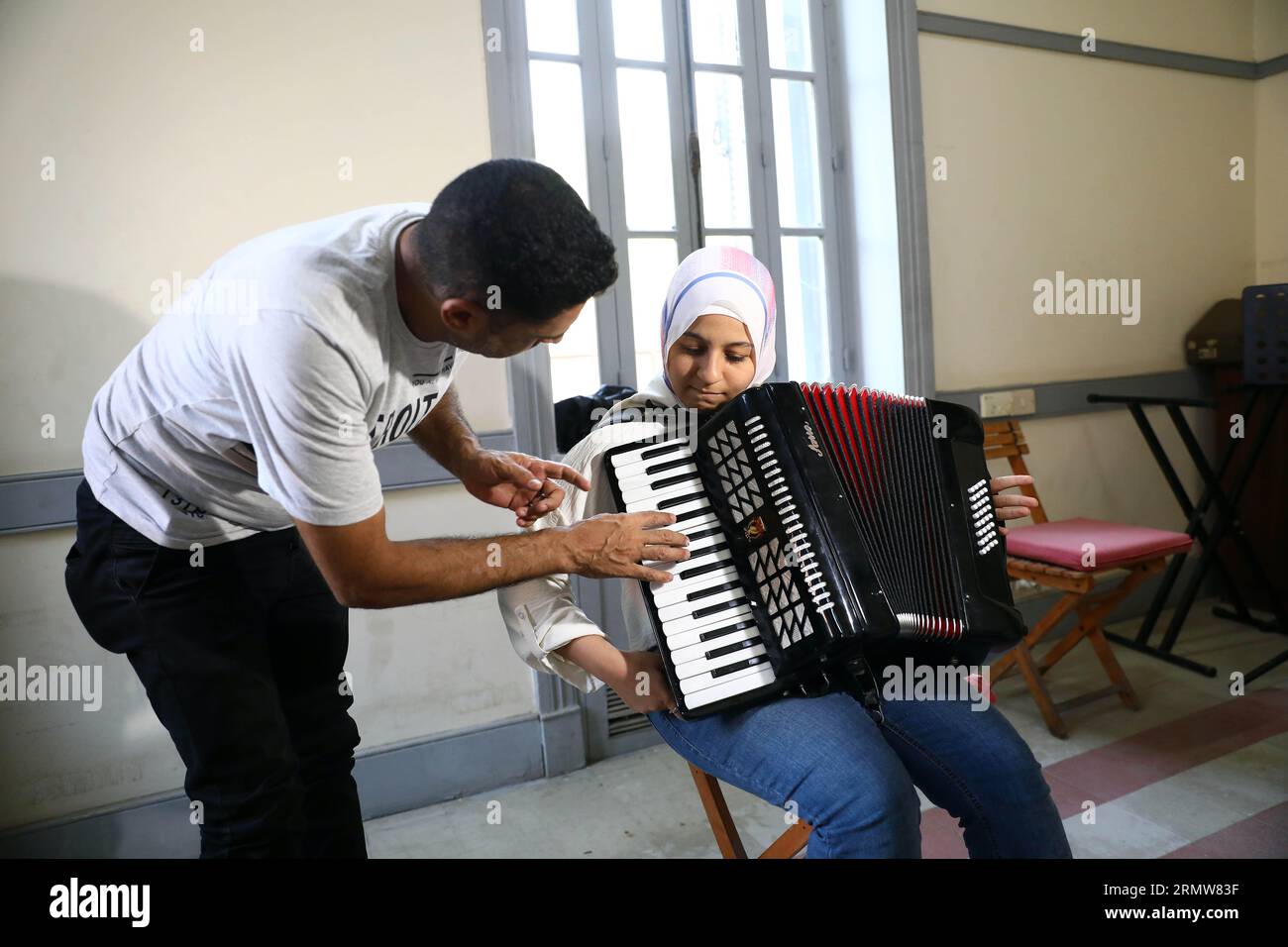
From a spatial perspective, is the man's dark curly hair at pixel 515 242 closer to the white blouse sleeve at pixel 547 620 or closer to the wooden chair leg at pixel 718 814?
the white blouse sleeve at pixel 547 620

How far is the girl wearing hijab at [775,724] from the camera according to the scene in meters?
1.27

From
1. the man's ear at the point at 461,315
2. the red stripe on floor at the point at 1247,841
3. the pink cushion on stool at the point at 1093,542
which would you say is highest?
the man's ear at the point at 461,315

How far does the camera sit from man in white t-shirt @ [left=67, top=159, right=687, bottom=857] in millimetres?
1104

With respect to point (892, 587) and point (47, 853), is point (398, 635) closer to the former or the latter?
point (47, 853)

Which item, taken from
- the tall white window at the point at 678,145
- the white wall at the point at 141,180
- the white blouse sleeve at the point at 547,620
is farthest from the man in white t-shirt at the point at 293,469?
the tall white window at the point at 678,145

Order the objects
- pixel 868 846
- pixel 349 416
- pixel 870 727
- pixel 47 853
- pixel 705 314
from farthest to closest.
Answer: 1. pixel 47 853
2. pixel 705 314
3. pixel 870 727
4. pixel 868 846
5. pixel 349 416

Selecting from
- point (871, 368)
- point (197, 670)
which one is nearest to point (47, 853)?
point (197, 670)

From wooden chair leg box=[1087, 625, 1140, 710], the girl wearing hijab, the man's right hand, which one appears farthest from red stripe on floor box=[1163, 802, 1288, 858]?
the man's right hand

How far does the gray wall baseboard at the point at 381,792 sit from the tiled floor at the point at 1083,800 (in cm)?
6

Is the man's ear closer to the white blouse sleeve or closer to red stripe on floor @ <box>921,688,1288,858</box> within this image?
the white blouse sleeve

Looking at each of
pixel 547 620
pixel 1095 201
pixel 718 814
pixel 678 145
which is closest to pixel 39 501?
pixel 547 620

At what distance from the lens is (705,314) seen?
1565 millimetres

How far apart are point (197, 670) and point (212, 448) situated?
1.13 feet

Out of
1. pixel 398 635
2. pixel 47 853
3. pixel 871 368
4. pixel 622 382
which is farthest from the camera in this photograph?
pixel 871 368
